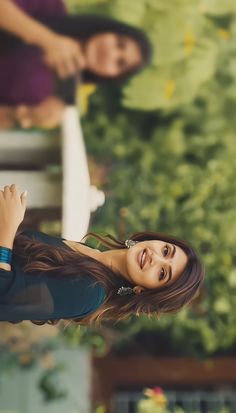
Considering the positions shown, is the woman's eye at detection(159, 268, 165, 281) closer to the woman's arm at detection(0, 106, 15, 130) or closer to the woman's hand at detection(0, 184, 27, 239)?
the woman's hand at detection(0, 184, 27, 239)

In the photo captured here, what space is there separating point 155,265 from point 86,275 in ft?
0.22

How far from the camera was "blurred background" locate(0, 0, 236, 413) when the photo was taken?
1.41m

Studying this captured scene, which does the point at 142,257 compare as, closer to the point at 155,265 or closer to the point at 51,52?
the point at 155,265

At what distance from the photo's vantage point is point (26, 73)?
4.73 feet

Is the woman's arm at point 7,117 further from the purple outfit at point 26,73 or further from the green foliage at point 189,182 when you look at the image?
the green foliage at point 189,182

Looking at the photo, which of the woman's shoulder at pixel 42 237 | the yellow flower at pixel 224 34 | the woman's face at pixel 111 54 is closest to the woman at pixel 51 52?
the woman's face at pixel 111 54

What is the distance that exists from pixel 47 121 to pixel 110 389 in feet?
1.73

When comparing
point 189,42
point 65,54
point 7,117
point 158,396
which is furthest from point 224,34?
point 158,396

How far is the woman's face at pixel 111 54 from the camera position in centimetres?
145

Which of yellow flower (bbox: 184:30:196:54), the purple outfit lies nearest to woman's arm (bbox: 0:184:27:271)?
the purple outfit

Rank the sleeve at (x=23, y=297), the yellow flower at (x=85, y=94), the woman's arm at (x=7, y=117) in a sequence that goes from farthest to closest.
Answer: the yellow flower at (x=85, y=94)
the woman's arm at (x=7, y=117)
the sleeve at (x=23, y=297)

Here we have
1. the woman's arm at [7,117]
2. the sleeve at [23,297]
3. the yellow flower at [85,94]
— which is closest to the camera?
the sleeve at [23,297]

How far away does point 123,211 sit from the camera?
136cm

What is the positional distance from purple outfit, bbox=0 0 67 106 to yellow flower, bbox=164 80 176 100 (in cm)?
23
